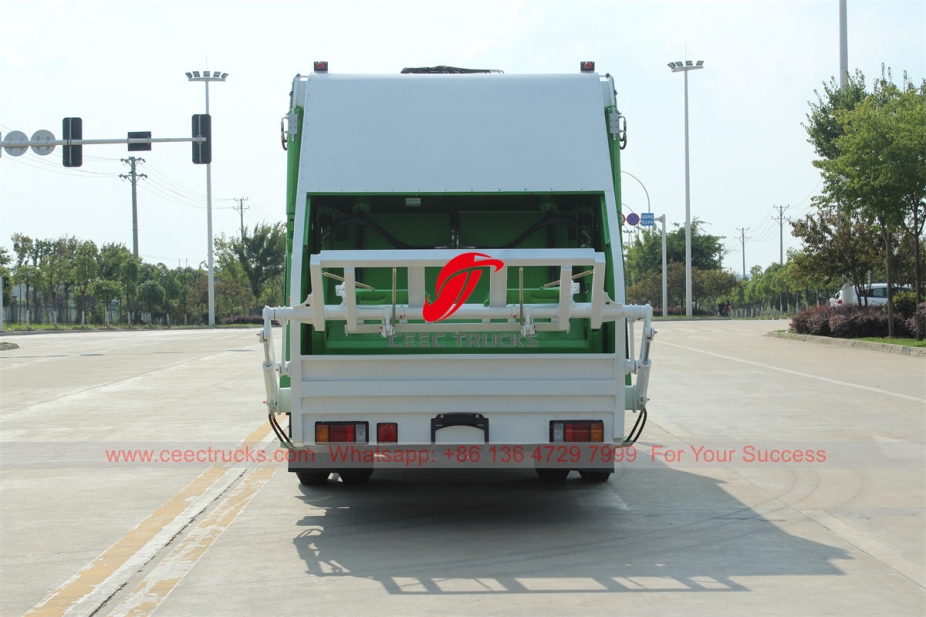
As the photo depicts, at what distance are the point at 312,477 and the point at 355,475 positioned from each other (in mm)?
393

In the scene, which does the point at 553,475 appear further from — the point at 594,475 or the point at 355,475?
the point at 355,475

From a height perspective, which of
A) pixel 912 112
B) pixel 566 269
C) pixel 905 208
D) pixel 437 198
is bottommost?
pixel 566 269

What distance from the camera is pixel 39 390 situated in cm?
1795

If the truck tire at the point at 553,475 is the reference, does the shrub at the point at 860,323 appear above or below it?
above

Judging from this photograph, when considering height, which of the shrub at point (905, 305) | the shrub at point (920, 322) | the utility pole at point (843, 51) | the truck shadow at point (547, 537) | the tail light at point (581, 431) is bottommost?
the truck shadow at point (547, 537)

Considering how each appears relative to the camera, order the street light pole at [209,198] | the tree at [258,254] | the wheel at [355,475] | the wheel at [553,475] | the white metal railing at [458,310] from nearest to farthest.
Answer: the white metal railing at [458,310] < the wheel at [355,475] < the wheel at [553,475] < the street light pole at [209,198] < the tree at [258,254]

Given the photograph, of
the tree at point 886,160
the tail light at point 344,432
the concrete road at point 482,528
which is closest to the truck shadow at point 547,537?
the concrete road at point 482,528

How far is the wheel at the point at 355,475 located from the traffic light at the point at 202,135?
2221 cm

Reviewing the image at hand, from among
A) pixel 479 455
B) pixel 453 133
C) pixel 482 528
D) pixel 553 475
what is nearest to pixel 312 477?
pixel 482 528

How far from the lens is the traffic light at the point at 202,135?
95.5ft

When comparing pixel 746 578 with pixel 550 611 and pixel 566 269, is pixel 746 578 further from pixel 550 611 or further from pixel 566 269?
pixel 566 269

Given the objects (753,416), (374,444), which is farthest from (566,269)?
(753,416)

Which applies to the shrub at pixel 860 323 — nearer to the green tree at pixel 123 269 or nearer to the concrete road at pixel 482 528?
the concrete road at pixel 482 528

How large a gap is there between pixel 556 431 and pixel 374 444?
118cm
